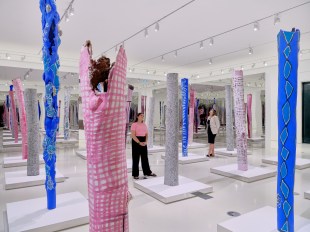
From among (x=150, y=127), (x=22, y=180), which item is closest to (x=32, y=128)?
(x=22, y=180)

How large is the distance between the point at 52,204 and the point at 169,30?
557 centimetres

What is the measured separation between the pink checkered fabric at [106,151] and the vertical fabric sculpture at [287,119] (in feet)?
5.76

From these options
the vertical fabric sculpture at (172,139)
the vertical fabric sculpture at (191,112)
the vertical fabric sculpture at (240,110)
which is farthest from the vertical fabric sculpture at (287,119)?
the vertical fabric sculpture at (191,112)

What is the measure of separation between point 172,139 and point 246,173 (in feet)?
6.44

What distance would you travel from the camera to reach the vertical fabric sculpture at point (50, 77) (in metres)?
3.21

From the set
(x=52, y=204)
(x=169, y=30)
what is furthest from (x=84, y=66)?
(x=169, y=30)

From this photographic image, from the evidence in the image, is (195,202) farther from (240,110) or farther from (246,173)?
(240,110)

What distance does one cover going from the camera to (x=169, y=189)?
431cm

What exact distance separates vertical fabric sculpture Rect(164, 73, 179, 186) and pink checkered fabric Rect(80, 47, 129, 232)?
269cm

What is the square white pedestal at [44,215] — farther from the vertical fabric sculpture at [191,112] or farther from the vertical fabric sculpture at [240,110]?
the vertical fabric sculpture at [191,112]

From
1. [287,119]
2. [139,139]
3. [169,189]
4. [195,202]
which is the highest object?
[287,119]

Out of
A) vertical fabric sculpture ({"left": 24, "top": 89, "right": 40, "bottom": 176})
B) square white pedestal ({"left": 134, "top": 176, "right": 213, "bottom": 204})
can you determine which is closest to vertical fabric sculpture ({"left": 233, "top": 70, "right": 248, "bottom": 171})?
square white pedestal ({"left": 134, "top": 176, "right": 213, "bottom": 204})

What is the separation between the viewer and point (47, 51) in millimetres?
3232

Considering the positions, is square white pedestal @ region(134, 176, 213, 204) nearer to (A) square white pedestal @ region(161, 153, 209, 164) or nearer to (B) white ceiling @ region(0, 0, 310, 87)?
(A) square white pedestal @ region(161, 153, 209, 164)
